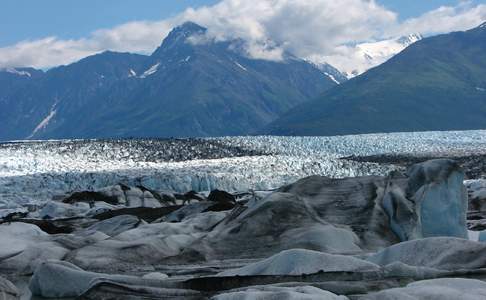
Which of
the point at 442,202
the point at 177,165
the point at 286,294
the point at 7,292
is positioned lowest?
the point at 7,292

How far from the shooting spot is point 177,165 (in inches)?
2121

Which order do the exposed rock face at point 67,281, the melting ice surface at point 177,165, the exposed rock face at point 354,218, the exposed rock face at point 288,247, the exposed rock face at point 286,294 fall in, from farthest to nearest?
the melting ice surface at point 177,165 < the exposed rock face at point 354,218 < the exposed rock face at point 67,281 < the exposed rock face at point 288,247 < the exposed rock face at point 286,294

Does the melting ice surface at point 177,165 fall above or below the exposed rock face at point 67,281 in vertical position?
above

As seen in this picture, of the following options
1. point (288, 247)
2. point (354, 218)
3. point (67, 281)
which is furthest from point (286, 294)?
point (354, 218)

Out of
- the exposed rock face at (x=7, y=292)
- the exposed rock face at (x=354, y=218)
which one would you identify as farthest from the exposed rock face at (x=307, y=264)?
the exposed rock face at (x=354, y=218)

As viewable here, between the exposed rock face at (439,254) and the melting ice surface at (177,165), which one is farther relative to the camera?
the melting ice surface at (177,165)

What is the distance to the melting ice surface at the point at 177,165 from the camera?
42000 millimetres

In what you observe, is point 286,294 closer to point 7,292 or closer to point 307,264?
point 307,264

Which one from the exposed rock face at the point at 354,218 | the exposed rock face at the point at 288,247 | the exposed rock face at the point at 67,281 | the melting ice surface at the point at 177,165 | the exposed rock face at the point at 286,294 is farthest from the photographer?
the melting ice surface at the point at 177,165

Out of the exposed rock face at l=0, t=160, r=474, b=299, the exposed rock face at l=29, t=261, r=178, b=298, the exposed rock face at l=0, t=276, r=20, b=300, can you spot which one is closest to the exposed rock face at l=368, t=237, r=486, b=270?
the exposed rock face at l=0, t=160, r=474, b=299

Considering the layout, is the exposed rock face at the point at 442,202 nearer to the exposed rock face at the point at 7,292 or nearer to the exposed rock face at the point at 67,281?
the exposed rock face at the point at 67,281

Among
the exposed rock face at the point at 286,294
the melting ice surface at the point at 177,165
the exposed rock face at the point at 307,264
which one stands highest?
the melting ice surface at the point at 177,165

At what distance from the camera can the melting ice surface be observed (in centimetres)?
4200

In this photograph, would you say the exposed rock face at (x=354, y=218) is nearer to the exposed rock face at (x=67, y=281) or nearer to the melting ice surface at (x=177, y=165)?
the exposed rock face at (x=67, y=281)
